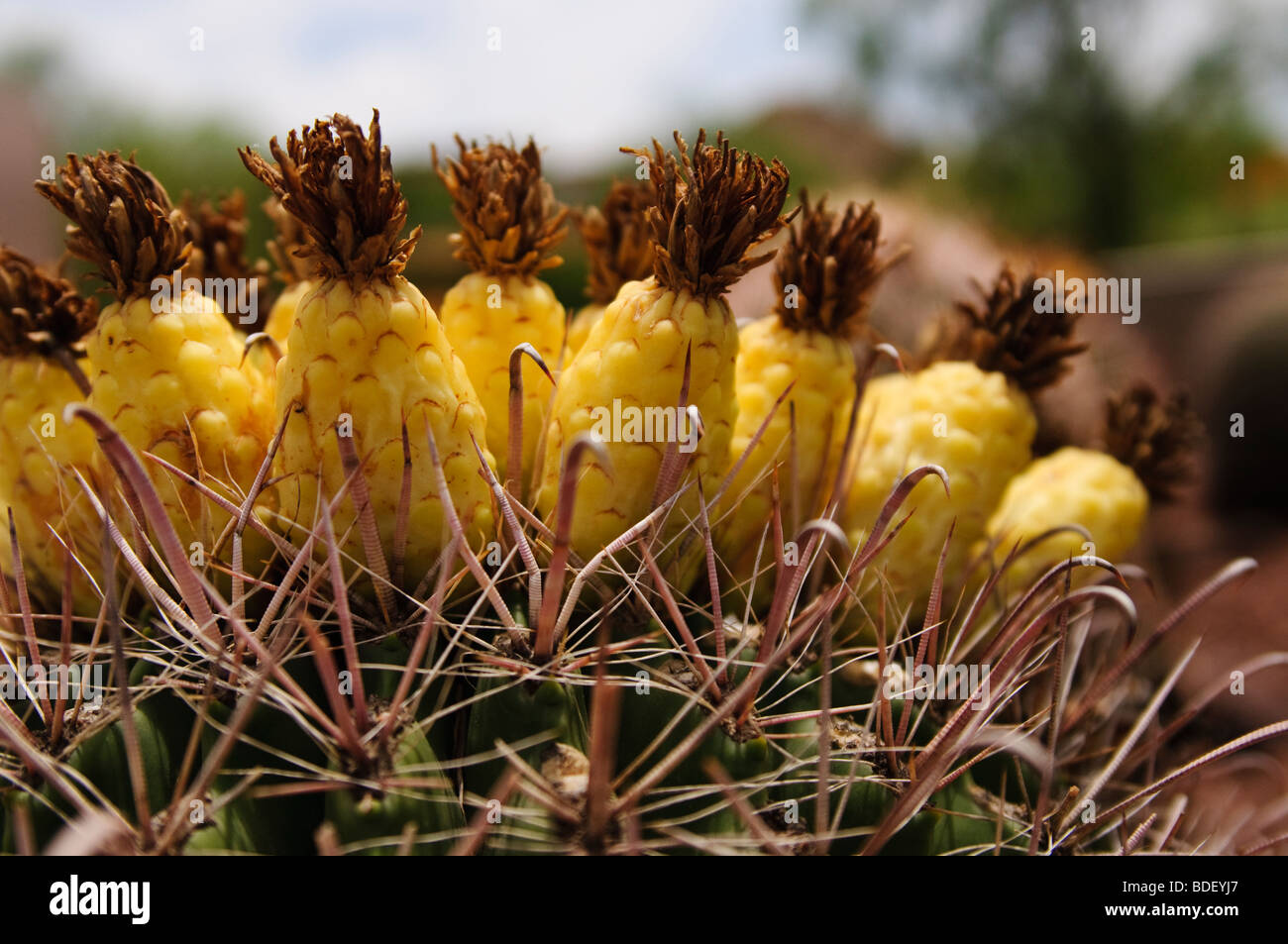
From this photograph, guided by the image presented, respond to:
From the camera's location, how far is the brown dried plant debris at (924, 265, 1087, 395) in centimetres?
96

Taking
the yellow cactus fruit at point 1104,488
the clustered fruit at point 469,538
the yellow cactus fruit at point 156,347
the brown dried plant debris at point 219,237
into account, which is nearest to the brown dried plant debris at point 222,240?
the brown dried plant debris at point 219,237

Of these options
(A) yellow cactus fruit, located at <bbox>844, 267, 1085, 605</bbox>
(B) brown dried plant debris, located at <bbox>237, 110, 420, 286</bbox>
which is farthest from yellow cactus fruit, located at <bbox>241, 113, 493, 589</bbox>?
(A) yellow cactus fruit, located at <bbox>844, 267, 1085, 605</bbox>

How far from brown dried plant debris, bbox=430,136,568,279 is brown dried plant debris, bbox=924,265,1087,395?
1.50ft

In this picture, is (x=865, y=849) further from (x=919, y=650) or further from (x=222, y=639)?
(x=222, y=639)

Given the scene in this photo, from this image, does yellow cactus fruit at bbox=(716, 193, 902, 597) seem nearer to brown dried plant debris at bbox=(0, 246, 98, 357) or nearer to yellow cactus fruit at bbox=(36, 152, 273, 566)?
yellow cactus fruit at bbox=(36, 152, 273, 566)

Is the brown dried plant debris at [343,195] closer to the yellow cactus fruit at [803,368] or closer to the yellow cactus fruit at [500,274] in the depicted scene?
the yellow cactus fruit at [500,274]

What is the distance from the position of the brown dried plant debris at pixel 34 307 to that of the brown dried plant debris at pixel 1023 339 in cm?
86

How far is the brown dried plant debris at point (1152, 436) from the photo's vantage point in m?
1.10

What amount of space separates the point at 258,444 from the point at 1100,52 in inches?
383

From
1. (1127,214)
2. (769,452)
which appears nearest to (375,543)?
(769,452)

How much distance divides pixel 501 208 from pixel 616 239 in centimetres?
17

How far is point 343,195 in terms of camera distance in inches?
25.7
